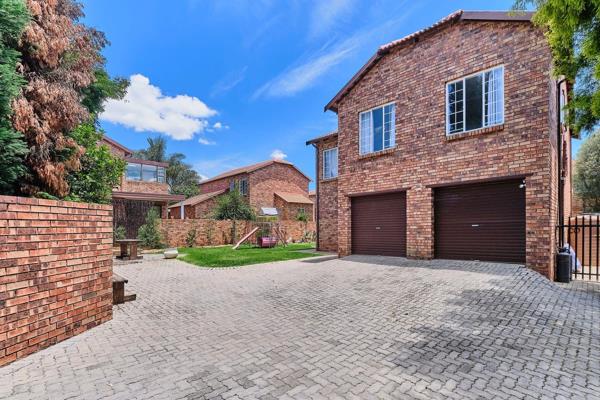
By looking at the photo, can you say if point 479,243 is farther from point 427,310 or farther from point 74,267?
point 74,267

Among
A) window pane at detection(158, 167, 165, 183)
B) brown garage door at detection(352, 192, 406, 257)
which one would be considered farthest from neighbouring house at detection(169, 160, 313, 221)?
brown garage door at detection(352, 192, 406, 257)

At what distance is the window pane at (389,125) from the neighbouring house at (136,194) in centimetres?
1241

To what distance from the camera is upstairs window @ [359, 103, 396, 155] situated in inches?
424

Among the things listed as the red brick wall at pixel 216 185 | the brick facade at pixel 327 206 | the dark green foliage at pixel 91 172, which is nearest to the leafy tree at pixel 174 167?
the red brick wall at pixel 216 185

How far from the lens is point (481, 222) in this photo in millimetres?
8477

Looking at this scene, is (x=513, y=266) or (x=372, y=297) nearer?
(x=372, y=297)

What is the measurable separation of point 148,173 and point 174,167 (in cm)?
2146

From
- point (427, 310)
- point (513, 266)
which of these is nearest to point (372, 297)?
point (427, 310)

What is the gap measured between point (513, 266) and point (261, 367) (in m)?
7.13

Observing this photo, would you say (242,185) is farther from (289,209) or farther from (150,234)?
(150,234)

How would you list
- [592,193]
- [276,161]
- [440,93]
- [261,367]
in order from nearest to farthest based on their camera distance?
[261,367] → [440,93] → [592,193] → [276,161]

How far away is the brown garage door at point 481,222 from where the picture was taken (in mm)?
7840

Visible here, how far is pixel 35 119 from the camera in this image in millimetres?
4121

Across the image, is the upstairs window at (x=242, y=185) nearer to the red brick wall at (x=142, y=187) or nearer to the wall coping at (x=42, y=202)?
the red brick wall at (x=142, y=187)
